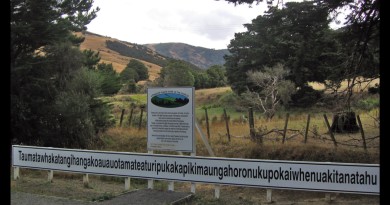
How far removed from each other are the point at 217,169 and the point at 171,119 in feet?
6.00

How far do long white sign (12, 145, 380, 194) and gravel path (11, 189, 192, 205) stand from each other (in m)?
0.40

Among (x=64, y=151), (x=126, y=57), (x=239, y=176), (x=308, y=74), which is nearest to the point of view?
(x=239, y=176)

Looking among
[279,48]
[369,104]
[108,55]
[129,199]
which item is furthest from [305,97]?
[108,55]

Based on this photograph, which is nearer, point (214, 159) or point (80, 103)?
point (214, 159)

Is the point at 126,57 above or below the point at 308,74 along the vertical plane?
above

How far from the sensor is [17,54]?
2011 cm

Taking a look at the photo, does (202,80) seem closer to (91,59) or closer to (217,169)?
(91,59)

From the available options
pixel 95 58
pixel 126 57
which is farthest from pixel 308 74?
pixel 126 57

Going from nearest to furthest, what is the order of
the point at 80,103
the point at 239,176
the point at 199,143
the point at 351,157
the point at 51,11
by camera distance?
the point at 239,176
the point at 351,157
the point at 199,143
the point at 80,103
the point at 51,11

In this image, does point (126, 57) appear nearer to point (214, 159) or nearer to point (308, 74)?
point (308, 74)

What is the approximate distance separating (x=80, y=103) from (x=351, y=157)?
12.6 m

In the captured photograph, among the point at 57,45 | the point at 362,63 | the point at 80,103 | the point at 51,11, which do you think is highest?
the point at 51,11

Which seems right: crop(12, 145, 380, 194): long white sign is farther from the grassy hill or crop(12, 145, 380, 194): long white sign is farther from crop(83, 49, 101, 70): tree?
the grassy hill

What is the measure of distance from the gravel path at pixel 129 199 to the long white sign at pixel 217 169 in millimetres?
398
